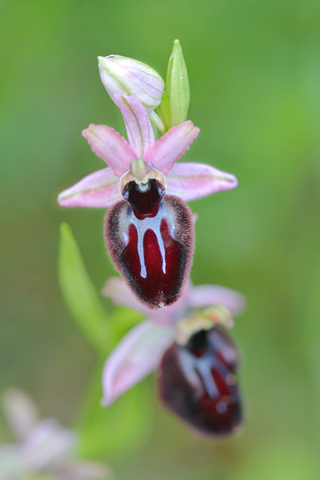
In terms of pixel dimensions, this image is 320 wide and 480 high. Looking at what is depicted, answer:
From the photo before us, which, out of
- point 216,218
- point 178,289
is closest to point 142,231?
point 178,289

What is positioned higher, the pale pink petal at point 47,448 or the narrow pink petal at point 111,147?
the narrow pink petal at point 111,147

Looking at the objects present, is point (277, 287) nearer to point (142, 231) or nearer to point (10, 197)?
point (10, 197)

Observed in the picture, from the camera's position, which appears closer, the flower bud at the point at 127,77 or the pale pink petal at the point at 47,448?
the flower bud at the point at 127,77

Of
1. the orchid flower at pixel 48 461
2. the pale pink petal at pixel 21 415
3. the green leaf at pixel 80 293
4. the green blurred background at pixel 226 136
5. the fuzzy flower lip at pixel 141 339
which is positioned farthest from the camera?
the green blurred background at pixel 226 136

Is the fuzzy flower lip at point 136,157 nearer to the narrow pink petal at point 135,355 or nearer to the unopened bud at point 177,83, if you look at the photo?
the unopened bud at point 177,83

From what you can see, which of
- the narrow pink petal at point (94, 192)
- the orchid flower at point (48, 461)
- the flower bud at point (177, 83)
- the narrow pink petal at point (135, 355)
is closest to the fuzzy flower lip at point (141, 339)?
the narrow pink petal at point (135, 355)

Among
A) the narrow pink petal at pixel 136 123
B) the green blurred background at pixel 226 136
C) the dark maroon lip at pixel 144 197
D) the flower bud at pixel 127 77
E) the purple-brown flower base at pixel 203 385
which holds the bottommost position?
the purple-brown flower base at pixel 203 385
